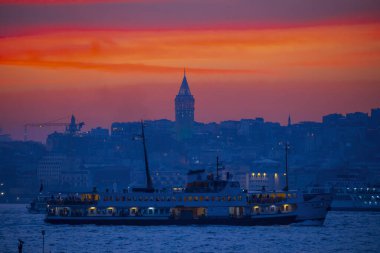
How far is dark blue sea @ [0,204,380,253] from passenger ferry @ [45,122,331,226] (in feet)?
2.42

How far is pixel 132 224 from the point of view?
4176 inches

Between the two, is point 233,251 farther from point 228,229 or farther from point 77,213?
point 77,213

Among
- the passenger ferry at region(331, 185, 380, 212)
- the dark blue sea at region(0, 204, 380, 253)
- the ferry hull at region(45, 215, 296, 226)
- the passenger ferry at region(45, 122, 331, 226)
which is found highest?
the passenger ferry at region(331, 185, 380, 212)

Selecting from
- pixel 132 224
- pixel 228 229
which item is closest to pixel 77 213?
pixel 132 224

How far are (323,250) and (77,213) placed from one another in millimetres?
27216

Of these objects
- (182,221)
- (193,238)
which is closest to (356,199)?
(182,221)

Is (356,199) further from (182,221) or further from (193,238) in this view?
(193,238)

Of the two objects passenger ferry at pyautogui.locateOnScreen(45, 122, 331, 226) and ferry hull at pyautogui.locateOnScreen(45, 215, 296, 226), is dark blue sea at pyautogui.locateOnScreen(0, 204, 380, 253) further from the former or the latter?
passenger ferry at pyautogui.locateOnScreen(45, 122, 331, 226)

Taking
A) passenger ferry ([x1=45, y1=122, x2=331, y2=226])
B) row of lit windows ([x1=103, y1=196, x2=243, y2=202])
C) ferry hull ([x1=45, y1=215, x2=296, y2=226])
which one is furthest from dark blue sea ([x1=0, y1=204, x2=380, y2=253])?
row of lit windows ([x1=103, y1=196, x2=243, y2=202])

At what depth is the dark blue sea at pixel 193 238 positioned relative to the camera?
87812 mm

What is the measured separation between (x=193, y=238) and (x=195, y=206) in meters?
9.54

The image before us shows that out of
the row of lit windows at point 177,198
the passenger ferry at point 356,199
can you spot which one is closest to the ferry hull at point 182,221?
the row of lit windows at point 177,198

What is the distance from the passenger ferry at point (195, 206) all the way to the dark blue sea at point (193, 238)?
29.0 inches

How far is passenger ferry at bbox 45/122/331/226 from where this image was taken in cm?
10475
